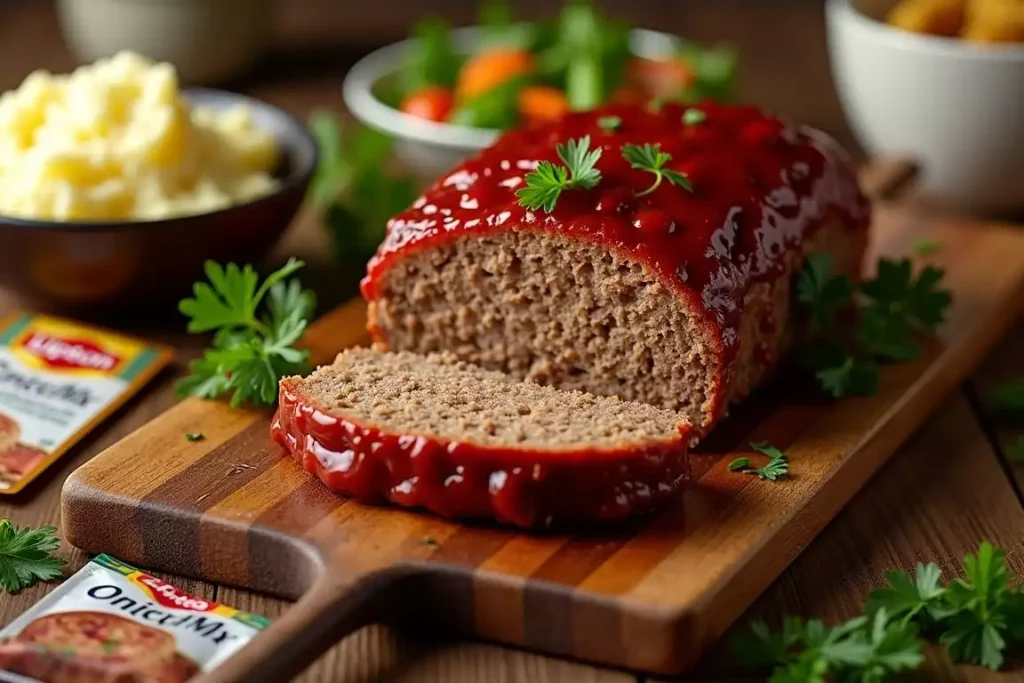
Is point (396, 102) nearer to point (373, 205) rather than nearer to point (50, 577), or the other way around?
point (373, 205)

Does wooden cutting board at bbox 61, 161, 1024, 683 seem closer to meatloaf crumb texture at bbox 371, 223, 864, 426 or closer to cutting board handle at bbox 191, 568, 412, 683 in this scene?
cutting board handle at bbox 191, 568, 412, 683

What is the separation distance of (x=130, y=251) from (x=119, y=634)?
2095 mm

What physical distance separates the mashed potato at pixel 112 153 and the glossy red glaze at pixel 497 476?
1.79 meters

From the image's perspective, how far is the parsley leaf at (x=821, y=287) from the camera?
5.21 meters

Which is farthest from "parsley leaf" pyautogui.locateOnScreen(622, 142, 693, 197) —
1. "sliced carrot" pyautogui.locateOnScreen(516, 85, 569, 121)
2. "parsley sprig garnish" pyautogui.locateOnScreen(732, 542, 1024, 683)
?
"sliced carrot" pyautogui.locateOnScreen(516, 85, 569, 121)

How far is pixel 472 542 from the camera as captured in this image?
4.12 meters

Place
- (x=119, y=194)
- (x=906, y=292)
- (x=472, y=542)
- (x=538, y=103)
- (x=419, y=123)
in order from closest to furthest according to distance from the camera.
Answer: (x=472, y=542) < (x=906, y=292) < (x=119, y=194) < (x=419, y=123) < (x=538, y=103)

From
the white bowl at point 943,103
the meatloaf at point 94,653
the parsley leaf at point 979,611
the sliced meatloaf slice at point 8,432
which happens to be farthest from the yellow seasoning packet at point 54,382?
the white bowl at point 943,103

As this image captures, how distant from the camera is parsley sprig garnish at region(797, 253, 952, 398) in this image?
5.14m

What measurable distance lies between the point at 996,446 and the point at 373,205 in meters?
2.92

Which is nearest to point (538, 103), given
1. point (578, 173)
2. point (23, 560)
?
point (578, 173)

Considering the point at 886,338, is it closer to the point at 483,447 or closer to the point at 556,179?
the point at 556,179

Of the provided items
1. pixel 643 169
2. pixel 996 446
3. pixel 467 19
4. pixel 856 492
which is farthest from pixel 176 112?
pixel 467 19

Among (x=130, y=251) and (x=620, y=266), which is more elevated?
(x=620, y=266)
